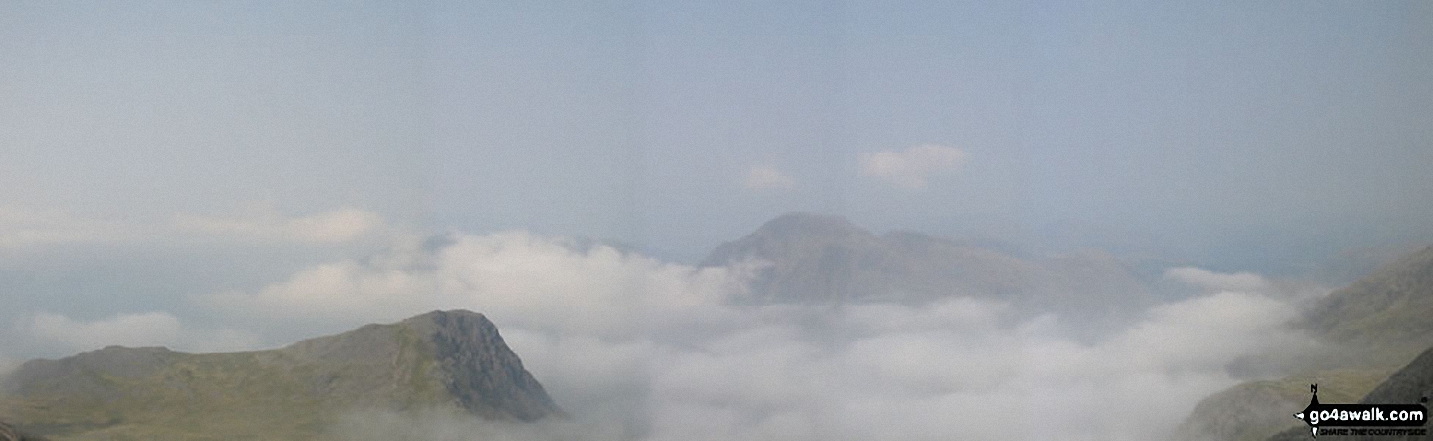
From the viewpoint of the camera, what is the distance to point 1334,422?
182 metres

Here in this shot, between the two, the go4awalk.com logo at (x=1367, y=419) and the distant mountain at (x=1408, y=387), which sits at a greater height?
the distant mountain at (x=1408, y=387)

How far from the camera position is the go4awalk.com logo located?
6471 inches

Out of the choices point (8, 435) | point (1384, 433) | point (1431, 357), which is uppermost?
point (1431, 357)

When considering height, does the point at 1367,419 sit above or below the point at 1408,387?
below

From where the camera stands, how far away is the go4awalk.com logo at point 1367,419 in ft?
539

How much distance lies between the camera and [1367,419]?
6806 inches

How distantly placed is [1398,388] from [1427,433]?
39.2 metres

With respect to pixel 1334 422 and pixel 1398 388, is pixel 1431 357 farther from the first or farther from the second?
pixel 1334 422

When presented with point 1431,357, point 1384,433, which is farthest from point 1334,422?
point 1431,357

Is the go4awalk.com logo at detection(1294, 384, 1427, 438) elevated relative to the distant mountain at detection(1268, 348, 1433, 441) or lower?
lower

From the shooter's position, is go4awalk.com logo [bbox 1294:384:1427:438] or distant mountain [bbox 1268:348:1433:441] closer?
go4awalk.com logo [bbox 1294:384:1427:438]

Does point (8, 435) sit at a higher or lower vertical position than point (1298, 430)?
lower

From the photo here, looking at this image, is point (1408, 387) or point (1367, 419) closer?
point (1367, 419)

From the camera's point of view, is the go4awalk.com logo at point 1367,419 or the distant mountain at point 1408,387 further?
the distant mountain at point 1408,387
